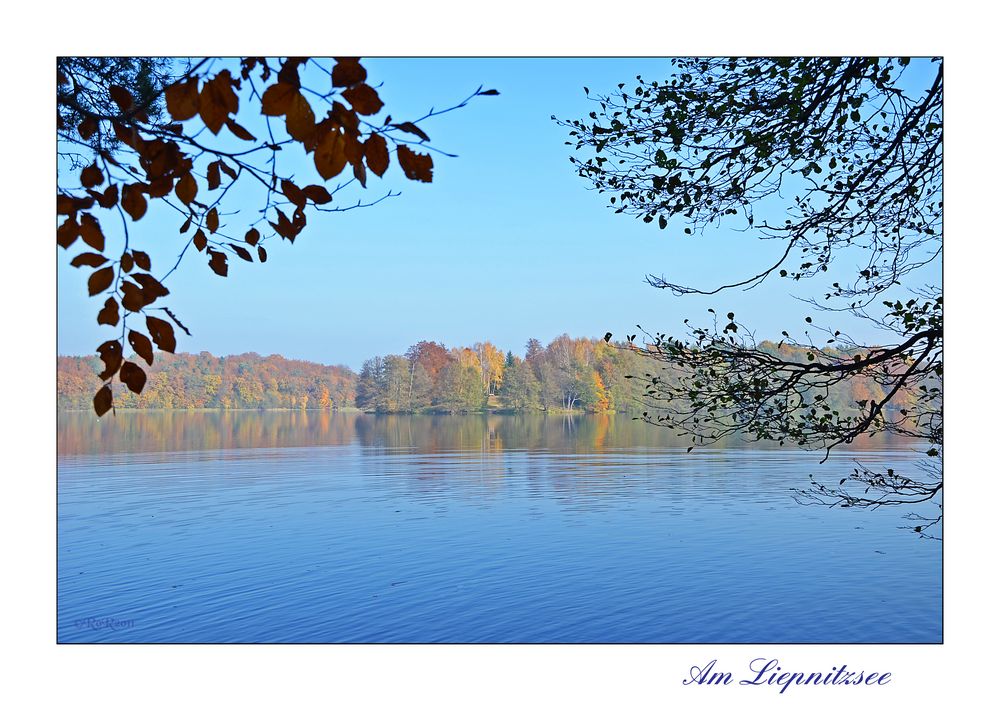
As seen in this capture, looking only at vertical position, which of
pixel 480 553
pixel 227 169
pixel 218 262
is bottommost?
pixel 480 553

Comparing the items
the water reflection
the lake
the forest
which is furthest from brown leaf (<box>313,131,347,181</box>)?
the water reflection

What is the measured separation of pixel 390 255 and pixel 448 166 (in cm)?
919

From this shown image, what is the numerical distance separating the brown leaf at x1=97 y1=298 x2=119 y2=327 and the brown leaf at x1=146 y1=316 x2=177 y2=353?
84 mm

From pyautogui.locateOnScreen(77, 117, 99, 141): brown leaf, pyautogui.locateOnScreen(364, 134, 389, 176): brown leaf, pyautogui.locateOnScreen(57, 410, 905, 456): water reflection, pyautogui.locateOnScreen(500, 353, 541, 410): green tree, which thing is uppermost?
pyautogui.locateOnScreen(77, 117, 99, 141): brown leaf

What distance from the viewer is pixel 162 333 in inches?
84.5

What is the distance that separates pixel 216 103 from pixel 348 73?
0.91 feet

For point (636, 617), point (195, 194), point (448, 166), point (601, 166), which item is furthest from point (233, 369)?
point (195, 194)

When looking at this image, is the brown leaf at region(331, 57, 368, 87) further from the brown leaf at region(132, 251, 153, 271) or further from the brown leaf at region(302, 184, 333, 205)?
the brown leaf at region(132, 251, 153, 271)

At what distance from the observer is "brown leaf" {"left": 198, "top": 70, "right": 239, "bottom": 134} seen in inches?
79.1

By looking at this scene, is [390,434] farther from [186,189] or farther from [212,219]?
[186,189]

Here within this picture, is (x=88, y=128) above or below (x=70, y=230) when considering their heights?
above

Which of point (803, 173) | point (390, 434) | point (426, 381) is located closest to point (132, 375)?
point (803, 173)
